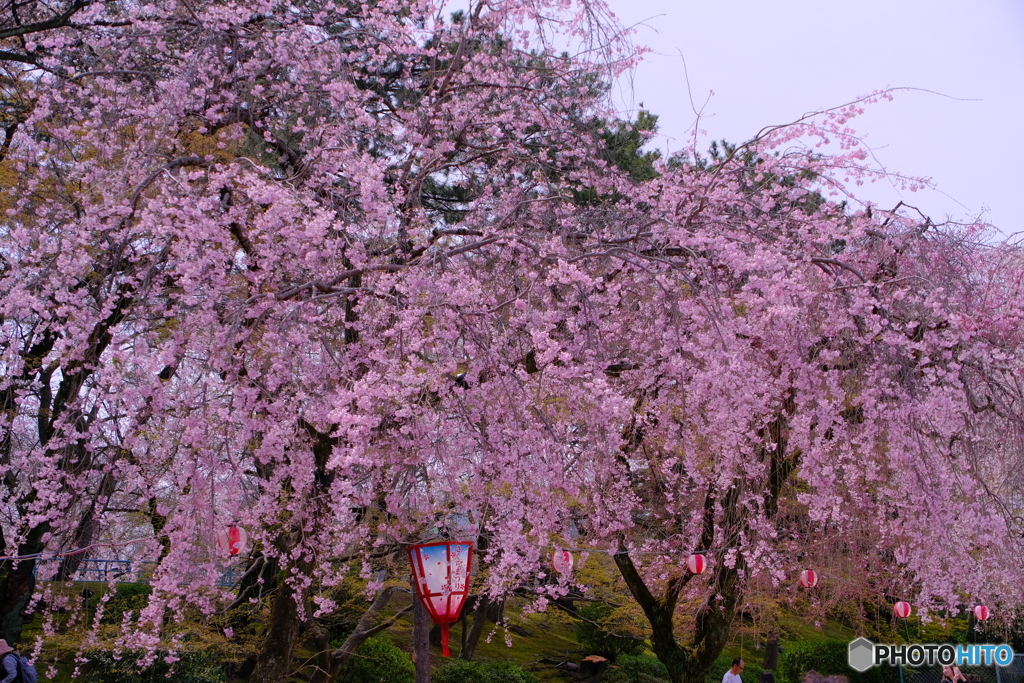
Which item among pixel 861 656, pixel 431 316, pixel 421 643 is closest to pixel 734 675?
pixel 421 643

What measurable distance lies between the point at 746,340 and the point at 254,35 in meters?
5.01

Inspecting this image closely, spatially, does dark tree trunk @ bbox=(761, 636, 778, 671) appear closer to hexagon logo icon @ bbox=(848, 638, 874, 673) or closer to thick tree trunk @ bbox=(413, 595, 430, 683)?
hexagon logo icon @ bbox=(848, 638, 874, 673)

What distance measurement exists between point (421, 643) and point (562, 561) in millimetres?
3544

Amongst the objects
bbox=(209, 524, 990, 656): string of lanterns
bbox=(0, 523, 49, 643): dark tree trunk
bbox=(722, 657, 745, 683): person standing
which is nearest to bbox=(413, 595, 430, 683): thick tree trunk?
bbox=(722, 657, 745, 683): person standing

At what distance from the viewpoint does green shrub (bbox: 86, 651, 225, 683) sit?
9078 mm

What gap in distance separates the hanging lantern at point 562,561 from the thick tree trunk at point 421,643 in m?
2.82

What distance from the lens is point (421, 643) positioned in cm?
1027

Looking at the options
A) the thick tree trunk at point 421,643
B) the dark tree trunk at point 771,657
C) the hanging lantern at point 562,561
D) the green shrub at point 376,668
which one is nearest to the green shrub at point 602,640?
the dark tree trunk at point 771,657

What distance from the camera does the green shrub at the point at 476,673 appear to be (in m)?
12.7

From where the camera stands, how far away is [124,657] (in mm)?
9242

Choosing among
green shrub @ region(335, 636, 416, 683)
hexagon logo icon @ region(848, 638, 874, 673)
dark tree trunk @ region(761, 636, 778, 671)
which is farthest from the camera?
dark tree trunk @ region(761, 636, 778, 671)

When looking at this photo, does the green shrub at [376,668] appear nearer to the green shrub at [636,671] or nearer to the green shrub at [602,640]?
the green shrub at [636,671]

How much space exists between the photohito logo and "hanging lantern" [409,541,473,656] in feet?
33.1

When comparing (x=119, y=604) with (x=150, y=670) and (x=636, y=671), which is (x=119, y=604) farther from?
(x=636, y=671)
